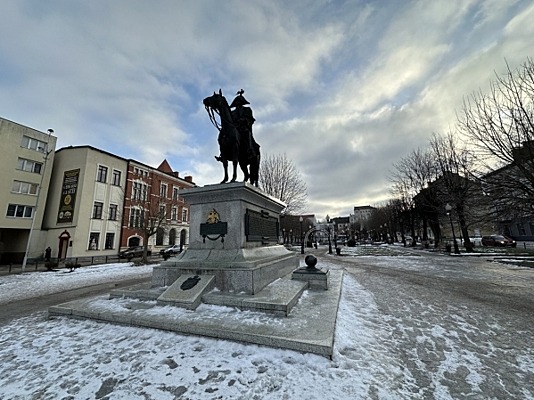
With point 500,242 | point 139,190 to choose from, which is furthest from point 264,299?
point 500,242

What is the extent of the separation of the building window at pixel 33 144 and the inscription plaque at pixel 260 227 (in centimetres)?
3548

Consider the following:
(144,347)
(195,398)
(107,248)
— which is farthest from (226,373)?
(107,248)

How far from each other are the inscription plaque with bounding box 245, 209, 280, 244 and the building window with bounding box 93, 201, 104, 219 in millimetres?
29189

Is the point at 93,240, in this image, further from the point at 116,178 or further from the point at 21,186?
the point at 21,186

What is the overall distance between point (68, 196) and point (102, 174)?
4431 millimetres

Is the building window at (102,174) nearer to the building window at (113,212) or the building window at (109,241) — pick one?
the building window at (113,212)

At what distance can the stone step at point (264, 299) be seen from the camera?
474 centimetres

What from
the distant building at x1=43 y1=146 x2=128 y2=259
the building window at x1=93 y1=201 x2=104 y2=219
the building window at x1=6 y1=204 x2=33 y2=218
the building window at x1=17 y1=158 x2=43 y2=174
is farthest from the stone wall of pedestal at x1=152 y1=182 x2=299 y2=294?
the building window at x1=17 y1=158 x2=43 y2=174

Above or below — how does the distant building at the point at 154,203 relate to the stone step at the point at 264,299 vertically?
above

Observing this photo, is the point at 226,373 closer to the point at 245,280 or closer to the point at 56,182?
the point at 245,280

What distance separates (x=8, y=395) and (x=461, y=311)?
831cm

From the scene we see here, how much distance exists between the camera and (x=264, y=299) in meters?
5.11

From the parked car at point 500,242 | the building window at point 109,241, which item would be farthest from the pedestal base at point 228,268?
the parked car at point 500,242

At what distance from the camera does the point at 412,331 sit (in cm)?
452
